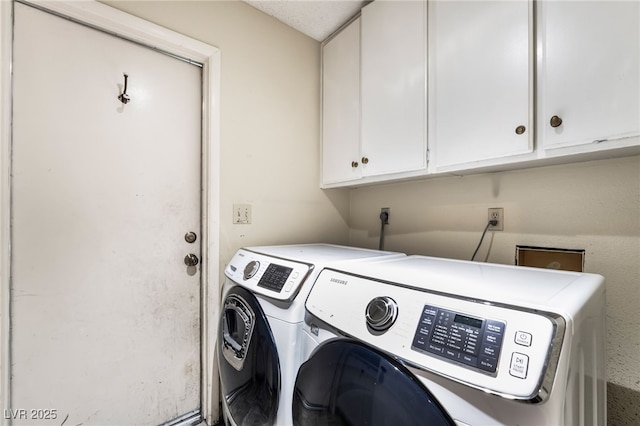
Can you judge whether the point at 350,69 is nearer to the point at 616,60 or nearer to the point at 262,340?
the point at 616,60

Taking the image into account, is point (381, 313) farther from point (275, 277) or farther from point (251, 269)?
point (251, 269)

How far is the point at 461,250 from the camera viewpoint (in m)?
1.48

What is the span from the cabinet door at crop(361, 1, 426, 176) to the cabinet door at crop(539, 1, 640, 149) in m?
0.46

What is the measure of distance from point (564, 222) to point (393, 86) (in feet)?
3.16

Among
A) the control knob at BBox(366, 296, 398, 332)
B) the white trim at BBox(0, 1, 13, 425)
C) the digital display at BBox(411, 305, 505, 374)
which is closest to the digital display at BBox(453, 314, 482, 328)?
the digital display at BBox(411, 305, 505, 374)

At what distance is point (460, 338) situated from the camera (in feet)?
1.84

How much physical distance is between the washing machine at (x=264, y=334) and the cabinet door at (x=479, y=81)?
24.3 inches

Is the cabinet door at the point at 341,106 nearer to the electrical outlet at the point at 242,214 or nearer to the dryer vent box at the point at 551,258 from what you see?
the electrical outlet at the point at 242,214

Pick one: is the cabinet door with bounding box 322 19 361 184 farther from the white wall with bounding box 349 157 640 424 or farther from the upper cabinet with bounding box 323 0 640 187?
the white wall with bounding box 349 157 640 424

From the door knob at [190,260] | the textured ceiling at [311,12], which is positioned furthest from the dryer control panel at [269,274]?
the textured ceiling at [311,12]

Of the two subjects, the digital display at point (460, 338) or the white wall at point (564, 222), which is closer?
A: the digital display at point (460, 338)

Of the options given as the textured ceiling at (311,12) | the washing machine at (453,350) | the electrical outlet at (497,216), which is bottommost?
the washing machine at (453,350)

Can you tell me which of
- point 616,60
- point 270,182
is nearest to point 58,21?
point 270,182

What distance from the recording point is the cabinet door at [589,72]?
816mm
